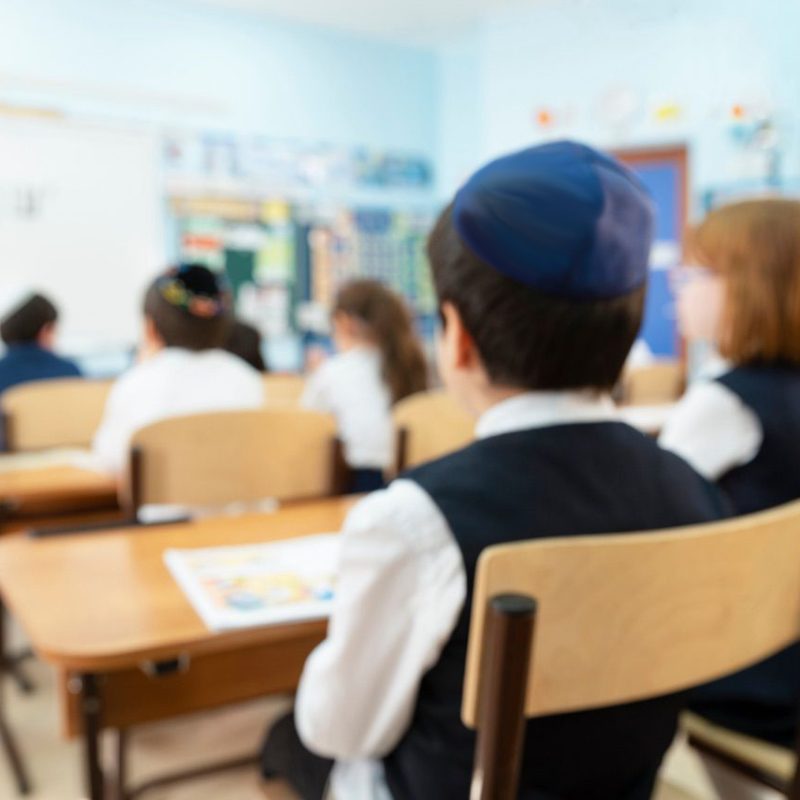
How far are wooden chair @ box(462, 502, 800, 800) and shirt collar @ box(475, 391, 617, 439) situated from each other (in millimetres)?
189

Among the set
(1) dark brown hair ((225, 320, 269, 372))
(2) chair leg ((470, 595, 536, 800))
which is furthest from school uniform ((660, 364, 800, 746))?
(1) dark brown hair ((225, 320, 269, 372))

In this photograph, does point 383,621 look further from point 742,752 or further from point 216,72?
point 216,72

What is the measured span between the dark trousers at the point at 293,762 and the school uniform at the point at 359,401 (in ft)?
5.79

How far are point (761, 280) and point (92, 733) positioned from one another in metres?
1.30

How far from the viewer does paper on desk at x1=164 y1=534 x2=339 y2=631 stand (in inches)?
47.0

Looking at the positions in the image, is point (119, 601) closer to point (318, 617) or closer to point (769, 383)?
point (318, 617)

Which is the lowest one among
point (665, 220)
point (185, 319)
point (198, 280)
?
point (185, 319)

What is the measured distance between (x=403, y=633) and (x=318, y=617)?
11.8 inches

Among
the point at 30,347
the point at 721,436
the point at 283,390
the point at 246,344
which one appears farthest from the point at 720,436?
the point at 30,347

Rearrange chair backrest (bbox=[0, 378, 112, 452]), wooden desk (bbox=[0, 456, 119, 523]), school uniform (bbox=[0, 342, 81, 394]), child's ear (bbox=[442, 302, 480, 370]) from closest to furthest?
1. child's ear (bbox=[442, 302, 480, 370])
2. wooden desk (bbox=[0, 456, 119, 523])
3. chair backrest (bbox=[0, 378, 112, 452])
4. school uniform (bbox=[0, 342, 81, 394])

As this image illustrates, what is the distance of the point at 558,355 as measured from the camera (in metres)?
0.95

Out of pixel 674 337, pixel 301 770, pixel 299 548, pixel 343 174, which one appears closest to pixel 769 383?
pixel 299 548

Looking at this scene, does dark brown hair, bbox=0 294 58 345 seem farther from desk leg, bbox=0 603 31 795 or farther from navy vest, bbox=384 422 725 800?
navy vest, bbox=384 422 725 800

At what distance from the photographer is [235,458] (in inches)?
79.5
